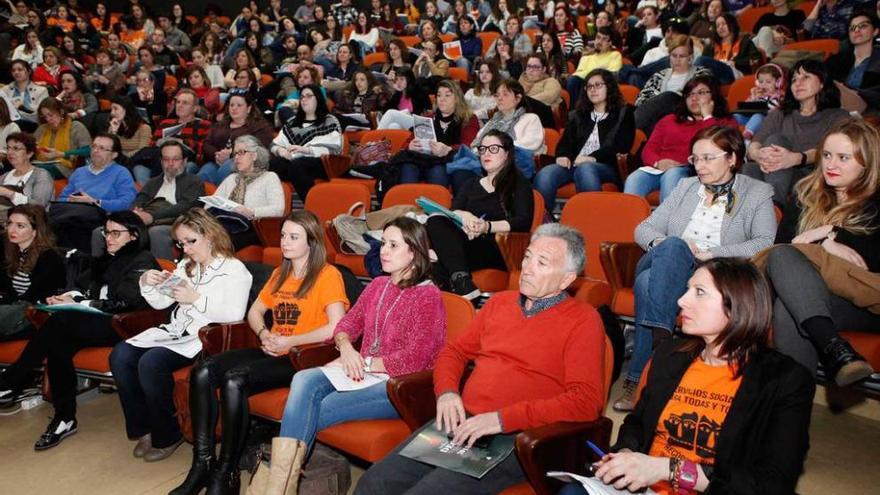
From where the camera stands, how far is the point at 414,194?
4.30 meters

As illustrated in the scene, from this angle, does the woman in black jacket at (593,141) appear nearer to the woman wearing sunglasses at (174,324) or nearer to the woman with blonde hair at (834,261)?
the woman with blonde hair at (834,261)

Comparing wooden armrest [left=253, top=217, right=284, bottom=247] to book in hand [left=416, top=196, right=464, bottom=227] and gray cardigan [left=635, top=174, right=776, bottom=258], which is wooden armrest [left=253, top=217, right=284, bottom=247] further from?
gray cardigan [left=635, top=174, right=776, bottom=258]

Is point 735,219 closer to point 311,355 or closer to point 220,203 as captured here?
point 311,355

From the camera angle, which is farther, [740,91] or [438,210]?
[740,91]

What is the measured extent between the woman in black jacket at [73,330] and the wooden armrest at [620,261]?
6.96 ft

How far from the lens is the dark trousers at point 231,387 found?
9.38 feet

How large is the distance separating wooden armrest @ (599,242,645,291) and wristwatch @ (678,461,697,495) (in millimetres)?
1451

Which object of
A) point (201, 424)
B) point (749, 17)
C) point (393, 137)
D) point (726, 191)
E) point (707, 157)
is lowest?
point (201, 424)

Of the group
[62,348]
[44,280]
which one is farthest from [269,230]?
[62,348]

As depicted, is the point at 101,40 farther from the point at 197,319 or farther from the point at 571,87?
the point at 197,319

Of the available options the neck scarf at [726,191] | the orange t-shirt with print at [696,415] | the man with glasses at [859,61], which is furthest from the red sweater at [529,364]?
the man with glasses at [859,61]

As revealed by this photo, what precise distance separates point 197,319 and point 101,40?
9.12 meters

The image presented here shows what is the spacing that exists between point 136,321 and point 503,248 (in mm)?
1686

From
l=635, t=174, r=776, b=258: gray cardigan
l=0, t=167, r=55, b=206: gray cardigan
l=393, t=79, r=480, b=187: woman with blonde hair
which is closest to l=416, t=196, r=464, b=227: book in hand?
l=635, t=174, r=776, b=258: gray cardigan
